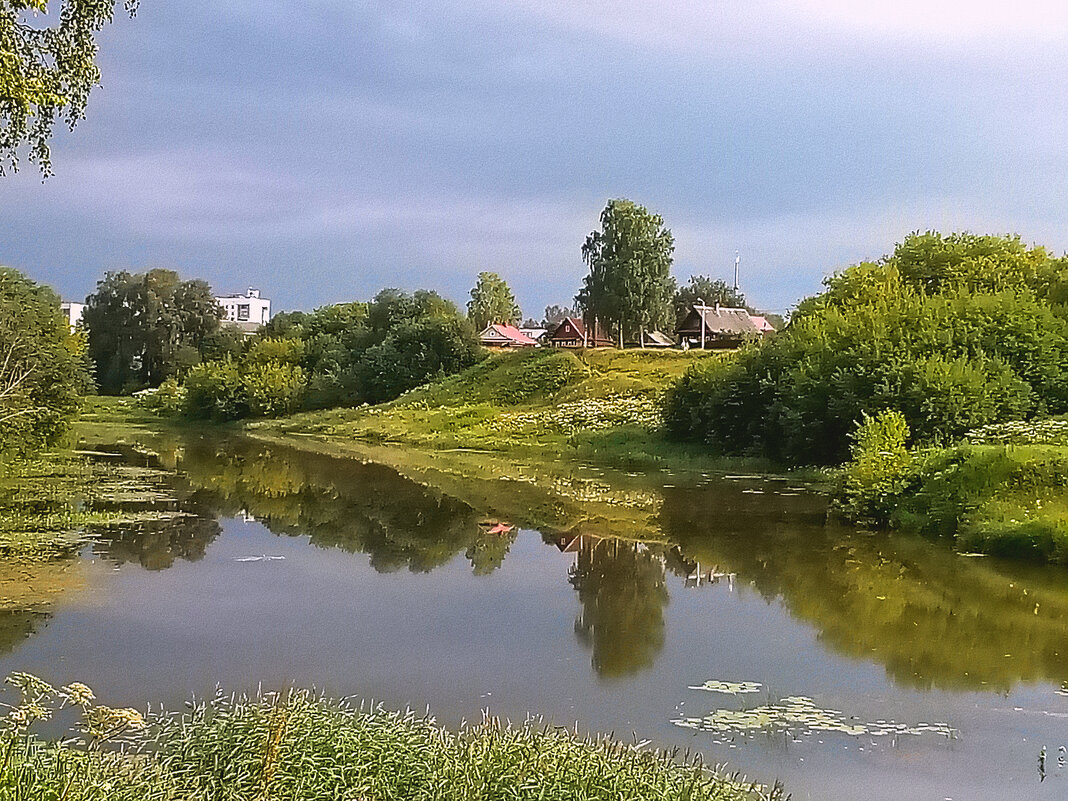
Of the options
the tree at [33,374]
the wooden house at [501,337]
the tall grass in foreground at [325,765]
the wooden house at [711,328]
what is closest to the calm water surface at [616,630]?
the tall grass in foreground at [325,765]

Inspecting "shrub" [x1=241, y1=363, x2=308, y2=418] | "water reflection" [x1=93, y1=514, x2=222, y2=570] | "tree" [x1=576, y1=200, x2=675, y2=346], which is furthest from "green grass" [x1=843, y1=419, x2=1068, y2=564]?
"shrub" [x1=241, y1=363, x2=308, y2=418]

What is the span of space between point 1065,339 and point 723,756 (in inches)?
1093

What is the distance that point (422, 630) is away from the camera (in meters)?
12.9

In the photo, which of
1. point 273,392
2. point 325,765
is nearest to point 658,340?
point 273,392

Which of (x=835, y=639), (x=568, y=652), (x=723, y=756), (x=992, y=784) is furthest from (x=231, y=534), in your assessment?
(x=992, y=784)

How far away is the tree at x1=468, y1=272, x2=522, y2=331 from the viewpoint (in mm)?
104875

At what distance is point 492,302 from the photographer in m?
106

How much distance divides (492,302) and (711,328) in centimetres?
3314

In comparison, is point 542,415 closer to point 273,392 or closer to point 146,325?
point 273,392

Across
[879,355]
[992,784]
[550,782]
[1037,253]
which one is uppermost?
[1037,253]

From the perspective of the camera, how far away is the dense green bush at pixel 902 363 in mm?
28703

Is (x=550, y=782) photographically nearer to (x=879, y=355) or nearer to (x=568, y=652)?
(x=568, y=652)

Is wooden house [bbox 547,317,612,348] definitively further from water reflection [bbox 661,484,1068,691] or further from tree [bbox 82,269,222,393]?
water reflection [bbox 661,484,1068,691]

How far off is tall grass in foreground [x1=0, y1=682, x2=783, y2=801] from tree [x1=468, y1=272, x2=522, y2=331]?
97.6 m
